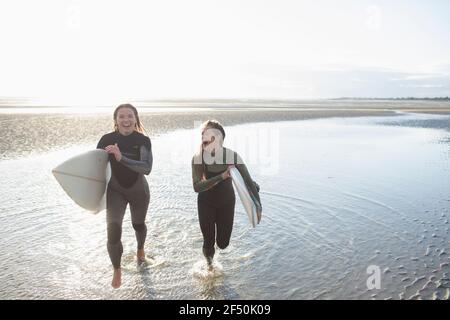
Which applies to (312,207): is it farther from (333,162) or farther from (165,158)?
(165,158)

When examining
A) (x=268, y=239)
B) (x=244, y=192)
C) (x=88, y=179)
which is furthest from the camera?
(x=268, y=239)

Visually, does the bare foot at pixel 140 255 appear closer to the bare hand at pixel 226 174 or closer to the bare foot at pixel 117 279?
the bare foot at pixel 117 279

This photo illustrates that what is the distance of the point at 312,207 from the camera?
31.5 ft

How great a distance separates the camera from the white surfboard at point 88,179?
6.14 meters

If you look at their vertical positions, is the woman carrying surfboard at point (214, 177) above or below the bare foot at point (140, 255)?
above

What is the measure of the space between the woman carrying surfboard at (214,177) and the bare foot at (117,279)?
4.48ft

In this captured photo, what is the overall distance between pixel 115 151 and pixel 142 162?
0.45 metres

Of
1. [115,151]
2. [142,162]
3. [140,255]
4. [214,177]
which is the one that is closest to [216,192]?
[214,177]

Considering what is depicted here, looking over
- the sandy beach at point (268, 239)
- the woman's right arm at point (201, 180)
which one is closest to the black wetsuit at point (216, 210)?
the woman's right arm at point (201, 180)

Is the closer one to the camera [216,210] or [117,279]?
[117,279]

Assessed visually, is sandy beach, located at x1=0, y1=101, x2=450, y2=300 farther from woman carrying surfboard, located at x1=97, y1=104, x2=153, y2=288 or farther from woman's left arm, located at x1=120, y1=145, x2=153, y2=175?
woman's left arm, located at x1=120, y1=145, x2=153, y2=175

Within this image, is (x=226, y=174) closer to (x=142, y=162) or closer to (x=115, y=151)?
(x=142, y=162)

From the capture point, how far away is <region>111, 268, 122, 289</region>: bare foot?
18.5 ft

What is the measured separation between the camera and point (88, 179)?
20.4 ft
